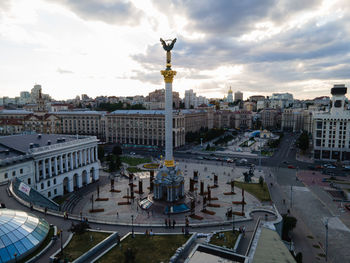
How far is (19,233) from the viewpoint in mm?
24250

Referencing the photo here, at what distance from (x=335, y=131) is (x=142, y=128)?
7128 cm

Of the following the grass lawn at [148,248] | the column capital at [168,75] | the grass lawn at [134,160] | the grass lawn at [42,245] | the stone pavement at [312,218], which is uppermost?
the column capital at [168,75]

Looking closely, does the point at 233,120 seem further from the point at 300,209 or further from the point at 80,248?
the point at 80,248

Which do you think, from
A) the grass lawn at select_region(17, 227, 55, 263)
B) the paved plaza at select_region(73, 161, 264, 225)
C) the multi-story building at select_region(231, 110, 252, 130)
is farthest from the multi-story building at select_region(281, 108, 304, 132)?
the grass lawn at select_region(17, 227, 55, 263)

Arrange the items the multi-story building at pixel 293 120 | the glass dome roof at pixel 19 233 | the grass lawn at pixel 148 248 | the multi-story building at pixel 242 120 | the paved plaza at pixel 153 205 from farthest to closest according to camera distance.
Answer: the multi-story building at pixel 242 120 < the multi-story building at pixel 293 120 < the paved plaza at pixel 153 205 < the grass lawn at pixel 148 248 < the glass dome roof at pixel 19 233

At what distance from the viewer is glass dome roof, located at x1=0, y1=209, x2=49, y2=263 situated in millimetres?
22453

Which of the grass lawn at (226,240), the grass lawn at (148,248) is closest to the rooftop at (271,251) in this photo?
the grass lawn at (226,240)

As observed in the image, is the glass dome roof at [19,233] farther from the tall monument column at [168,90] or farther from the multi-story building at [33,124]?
the multi-story building at [33,124]

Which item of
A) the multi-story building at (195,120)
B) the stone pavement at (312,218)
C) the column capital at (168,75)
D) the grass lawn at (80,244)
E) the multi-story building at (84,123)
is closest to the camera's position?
the grass lawn at (80,244)

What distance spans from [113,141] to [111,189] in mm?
65825

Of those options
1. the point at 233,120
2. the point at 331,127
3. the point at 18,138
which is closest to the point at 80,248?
the point at 18,138

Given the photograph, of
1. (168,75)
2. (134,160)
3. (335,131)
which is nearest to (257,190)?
(168,75)

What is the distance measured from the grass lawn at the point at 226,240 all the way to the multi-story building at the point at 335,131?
2583 inches

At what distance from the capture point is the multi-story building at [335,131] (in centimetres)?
7912
